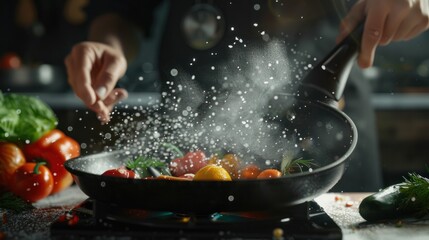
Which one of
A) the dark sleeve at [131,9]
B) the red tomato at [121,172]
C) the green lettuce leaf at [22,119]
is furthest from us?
the dark sleeve at [131,9]

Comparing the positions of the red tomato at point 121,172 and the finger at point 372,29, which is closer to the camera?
the red tomato at point 121,172

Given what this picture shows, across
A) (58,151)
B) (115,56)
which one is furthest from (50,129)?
(115,56)

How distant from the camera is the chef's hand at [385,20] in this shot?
128cm

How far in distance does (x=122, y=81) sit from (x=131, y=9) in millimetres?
1426

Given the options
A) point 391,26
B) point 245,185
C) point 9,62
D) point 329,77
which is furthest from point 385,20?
point 9,62

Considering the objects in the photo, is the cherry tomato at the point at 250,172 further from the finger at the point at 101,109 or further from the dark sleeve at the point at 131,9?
the dark sleeve at the point at 131,9

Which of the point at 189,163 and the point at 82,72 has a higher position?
the point at 82,72

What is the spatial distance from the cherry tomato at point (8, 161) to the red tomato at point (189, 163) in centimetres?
34

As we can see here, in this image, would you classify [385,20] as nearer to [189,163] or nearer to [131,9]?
[189,163]

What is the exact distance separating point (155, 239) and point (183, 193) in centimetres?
8

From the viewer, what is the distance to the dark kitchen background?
111 inches

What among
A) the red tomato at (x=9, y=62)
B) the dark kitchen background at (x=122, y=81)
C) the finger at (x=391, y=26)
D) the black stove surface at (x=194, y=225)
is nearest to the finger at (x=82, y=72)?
the black stove surface at (x=194, y=225)

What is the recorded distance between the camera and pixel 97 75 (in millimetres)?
1550

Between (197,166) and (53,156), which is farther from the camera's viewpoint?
(53,156)
